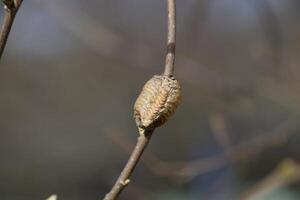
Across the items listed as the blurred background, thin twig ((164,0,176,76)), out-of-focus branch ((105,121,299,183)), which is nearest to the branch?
thin twig ((164,0,176,76))

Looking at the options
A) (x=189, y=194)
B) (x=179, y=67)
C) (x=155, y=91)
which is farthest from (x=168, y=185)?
(x=155, y=91)

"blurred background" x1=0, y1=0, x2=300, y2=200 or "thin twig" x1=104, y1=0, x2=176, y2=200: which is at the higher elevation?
"blurred background" x1=0, y1=0, x2=300, y2=200

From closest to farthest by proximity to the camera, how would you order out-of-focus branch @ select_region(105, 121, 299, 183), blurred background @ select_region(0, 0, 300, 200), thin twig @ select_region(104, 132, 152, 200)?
thin twig @ select_region(104, 132, 152, 200) → out-of-focus branch @ select_region(105, 121, 299, 183) → blurred background @ select_region(0, 0, 300, 200)

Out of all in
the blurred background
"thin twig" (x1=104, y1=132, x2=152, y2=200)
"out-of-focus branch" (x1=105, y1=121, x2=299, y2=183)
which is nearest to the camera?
"thin twig" (x1=104, y1=132, x2=152, y2=200)

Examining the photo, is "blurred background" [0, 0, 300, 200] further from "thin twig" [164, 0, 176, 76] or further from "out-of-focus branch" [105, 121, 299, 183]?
"thin twig" [164, 0, 176, 76]

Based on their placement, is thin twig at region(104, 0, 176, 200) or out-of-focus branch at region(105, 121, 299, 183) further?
out-of-focus branch at region(105, 121, 299, 183)

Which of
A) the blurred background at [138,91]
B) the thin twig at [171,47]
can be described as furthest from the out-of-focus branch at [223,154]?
the thin twig at [171,47]

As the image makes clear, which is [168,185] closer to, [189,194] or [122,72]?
[189,194]

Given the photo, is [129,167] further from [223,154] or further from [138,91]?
[138,91]
